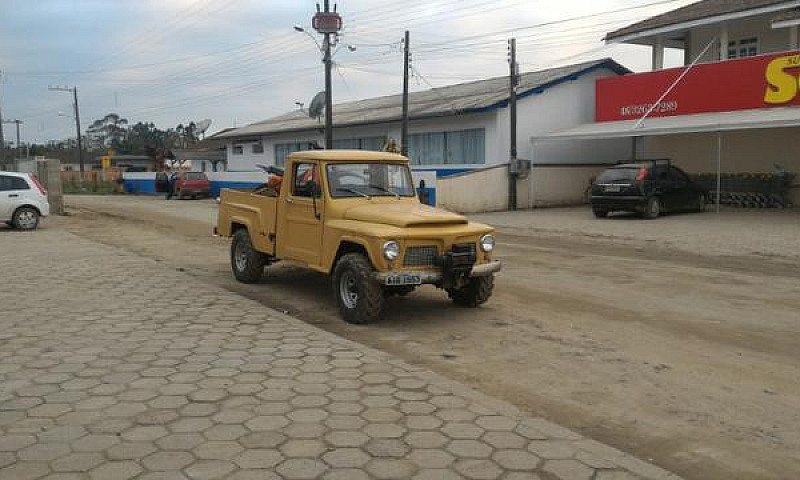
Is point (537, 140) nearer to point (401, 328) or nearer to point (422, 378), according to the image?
point (401, 328)

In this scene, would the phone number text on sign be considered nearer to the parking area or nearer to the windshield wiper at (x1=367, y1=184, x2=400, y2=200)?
the parking area

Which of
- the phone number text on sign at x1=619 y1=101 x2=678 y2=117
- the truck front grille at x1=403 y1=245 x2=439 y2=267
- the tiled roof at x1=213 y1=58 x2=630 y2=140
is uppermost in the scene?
the tiled roof at x1=213 y1=58 x2=630 y2=140

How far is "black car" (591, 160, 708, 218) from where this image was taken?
19.0 m

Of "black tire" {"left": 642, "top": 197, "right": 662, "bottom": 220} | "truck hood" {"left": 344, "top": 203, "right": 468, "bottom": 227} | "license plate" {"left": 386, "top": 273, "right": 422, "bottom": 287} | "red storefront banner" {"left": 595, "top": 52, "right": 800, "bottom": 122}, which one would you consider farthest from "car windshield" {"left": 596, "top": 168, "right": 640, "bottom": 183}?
"license plate" {"left": 386, "top": 273, "right": 422, "bottom": 287}

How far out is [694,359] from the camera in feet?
19.4

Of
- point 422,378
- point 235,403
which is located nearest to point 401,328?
point 422,378

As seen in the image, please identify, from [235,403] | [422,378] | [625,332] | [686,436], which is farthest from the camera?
[625,332]

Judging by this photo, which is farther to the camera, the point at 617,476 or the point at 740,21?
the point at 740,21

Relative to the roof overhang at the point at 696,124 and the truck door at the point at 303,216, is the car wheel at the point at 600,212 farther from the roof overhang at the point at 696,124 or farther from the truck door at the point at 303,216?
the truck door at the point at 303,216

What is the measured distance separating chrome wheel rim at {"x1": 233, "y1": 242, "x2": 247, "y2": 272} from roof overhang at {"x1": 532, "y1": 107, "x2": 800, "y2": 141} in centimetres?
1467

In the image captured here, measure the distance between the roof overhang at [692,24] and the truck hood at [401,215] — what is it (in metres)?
18.4

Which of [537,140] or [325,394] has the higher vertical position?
[537,140]

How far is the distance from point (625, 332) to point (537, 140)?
18606mm

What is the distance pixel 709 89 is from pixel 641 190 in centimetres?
551
